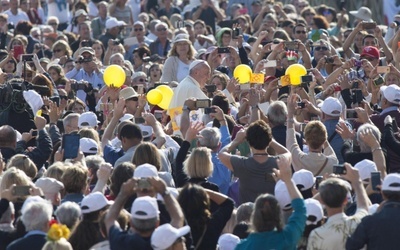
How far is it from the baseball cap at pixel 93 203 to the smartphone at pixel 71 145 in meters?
Answer: 2.21

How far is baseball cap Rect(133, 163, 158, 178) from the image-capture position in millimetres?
10172

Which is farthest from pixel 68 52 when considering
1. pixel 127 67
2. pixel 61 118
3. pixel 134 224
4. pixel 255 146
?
pixel 134 224

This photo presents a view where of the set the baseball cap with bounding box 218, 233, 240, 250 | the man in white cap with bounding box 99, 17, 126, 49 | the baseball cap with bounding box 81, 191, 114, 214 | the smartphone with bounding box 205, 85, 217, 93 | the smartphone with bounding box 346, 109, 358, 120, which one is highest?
the baseball cap with bounding box 81, 191, 114, 214

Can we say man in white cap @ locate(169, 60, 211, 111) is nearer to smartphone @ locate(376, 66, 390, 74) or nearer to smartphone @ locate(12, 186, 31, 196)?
smartphone @ locate(376, 66, 390, 74)

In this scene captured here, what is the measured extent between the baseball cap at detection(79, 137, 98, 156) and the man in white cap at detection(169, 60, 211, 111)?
7.24 ft

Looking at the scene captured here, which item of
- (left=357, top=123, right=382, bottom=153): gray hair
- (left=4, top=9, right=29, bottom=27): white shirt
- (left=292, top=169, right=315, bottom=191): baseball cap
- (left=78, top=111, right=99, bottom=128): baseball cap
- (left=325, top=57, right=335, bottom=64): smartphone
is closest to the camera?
(left=292, top=169, right=315, bottom=191): baseball cap

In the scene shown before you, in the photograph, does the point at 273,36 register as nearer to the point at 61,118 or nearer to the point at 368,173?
the point at 61,118

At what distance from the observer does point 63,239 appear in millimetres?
9016

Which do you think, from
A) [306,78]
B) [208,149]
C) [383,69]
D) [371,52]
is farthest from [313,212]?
[371,52]

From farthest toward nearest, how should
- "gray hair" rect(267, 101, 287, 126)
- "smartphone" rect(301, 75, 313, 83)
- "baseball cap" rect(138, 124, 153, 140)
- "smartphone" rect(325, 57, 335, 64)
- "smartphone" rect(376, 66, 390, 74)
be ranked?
"smartphone" rect(325, 57, 335, 64) → "smartphone" rect(376, 66, 390, 74) → "smartphone" rect(301, 75, 313, 83) → "baseball cap" rect(138, 124, 153, 140) → "gray hair" rect(267, 101, 287, 126)

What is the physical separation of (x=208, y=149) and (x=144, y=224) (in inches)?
85.1

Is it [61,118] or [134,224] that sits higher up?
[134,224]

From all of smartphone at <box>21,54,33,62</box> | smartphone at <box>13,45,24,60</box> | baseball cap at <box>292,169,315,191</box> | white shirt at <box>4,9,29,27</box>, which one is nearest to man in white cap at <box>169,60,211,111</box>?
smartphone at <box>21,54,33,62</box>

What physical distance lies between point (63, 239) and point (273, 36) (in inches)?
452
